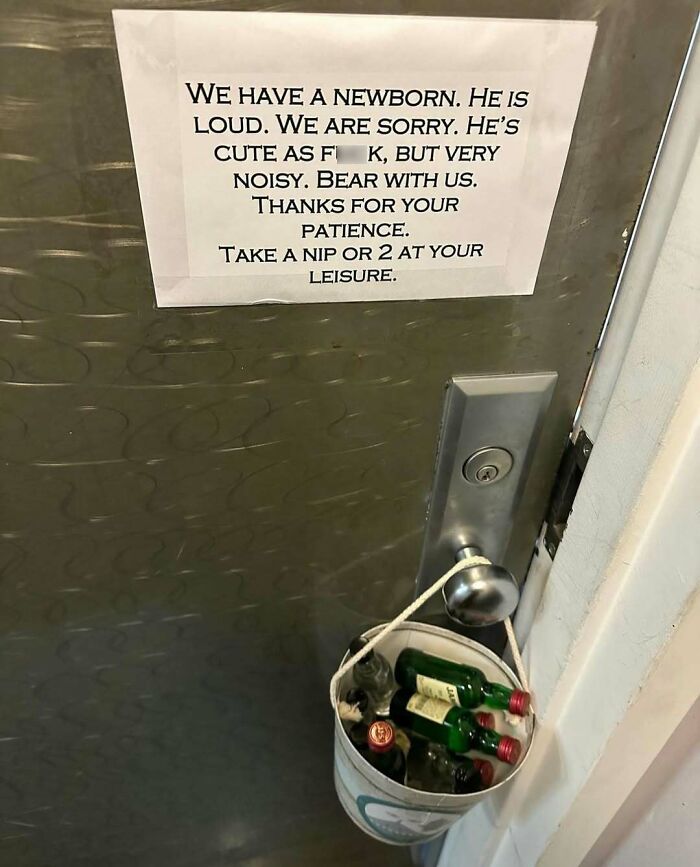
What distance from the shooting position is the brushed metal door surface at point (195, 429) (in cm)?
41

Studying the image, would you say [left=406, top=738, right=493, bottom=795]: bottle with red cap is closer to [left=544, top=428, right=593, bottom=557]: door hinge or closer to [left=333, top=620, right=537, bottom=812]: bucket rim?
[left=333, top=620, right=537, bottom=812]: bucket rim

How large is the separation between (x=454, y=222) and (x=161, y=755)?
75cm

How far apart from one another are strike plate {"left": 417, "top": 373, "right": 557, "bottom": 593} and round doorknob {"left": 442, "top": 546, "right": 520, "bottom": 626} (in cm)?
3

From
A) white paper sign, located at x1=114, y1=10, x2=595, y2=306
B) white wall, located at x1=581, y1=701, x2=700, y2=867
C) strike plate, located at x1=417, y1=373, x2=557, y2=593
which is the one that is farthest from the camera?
white wall, located at x1=581, y1=701, x2=700, y2=867

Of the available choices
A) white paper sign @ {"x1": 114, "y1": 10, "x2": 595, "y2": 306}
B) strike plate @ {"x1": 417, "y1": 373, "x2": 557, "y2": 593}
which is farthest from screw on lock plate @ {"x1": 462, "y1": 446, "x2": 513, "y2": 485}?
white paper sign @ {"x1": 114, "y1": 10, "x2": 595, "y2": 306}

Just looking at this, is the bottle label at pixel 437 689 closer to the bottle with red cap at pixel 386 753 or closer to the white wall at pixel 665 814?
the bottle with red cap at pixel 386 753

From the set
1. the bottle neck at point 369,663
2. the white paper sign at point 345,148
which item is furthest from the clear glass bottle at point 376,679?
the white paper sign at point 345,148

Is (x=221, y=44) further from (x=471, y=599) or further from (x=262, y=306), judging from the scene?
(x=471, y=599)

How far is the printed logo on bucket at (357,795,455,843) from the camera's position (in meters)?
0.66

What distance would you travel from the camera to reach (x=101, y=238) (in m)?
0.44

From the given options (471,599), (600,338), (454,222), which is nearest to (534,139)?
(454,222)

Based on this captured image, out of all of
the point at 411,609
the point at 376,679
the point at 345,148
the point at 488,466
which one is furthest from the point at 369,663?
the point at 345,148

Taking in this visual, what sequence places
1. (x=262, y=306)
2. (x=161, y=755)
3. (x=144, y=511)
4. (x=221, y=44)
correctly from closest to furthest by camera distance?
1. (x=221, y=44)
2. (x=262, y=306)
3. (x=144, y=511)
4. (x=161, y=755)

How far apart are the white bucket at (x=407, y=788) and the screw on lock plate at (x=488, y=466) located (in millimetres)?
199
